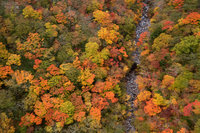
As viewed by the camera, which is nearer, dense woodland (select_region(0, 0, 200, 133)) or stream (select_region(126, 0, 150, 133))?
dense woodland (select_region(0, 0, 200, 133))

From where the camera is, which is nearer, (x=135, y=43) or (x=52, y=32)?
(x=52, y=32)

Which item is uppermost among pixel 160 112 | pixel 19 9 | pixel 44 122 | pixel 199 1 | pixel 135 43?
pixel 199 1

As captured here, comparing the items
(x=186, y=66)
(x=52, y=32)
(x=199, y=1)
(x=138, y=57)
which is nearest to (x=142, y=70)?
(x=138, y=57)

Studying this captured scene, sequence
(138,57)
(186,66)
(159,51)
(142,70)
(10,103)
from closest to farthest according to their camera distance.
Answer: (10,103), (186,66), (159,51), (142,70), (138,57)

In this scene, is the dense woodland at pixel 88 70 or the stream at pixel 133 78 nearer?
the dense woodland at pixel 88 70

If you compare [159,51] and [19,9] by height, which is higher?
[19,9]

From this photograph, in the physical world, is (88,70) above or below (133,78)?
above

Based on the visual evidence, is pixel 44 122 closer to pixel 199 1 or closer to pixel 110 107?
pixel 110 107

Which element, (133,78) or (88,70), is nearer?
(88,70)
